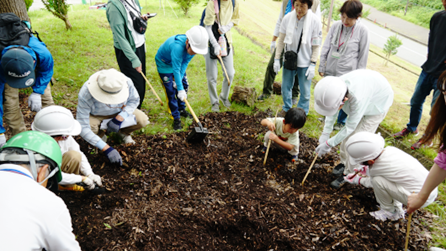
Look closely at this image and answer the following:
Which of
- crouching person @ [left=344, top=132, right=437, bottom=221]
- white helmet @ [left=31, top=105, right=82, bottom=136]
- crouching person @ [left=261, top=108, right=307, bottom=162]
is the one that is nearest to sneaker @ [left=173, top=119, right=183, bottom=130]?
crouching person @ [left=261, top=108, right=307, bottom=162]

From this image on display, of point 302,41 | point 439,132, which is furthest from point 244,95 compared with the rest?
point 439,132

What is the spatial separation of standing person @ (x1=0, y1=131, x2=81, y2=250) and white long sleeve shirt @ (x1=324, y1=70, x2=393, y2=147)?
2.76m

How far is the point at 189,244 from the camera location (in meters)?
2.41

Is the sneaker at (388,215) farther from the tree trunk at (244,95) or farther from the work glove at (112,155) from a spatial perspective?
the work glove at (112,155)

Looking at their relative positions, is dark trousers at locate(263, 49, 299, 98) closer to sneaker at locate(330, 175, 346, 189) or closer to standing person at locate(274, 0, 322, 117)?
standing person at locate(274, 0, 322, 117)

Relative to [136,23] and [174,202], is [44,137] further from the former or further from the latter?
[136,23]

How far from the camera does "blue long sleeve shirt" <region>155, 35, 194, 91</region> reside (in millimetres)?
3621

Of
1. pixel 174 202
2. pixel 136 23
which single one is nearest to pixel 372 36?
pixel 136 23

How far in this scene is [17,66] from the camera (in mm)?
2668

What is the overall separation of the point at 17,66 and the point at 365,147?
372 cm

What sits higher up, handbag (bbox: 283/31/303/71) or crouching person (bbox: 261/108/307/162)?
handbag (bbox: 283/31/303/71)

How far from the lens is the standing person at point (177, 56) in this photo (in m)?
A: 3.46

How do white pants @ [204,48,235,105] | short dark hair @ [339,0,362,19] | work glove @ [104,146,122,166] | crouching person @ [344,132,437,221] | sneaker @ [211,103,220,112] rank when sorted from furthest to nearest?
sneaker @ [211,103,220,112], white pants @ [204,48,235,105], short dark hair @ [339,0,362,19], work glove @ [104,146,122,166], crouching person @ [344,132,437,221]

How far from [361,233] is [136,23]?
3920 millimetres
